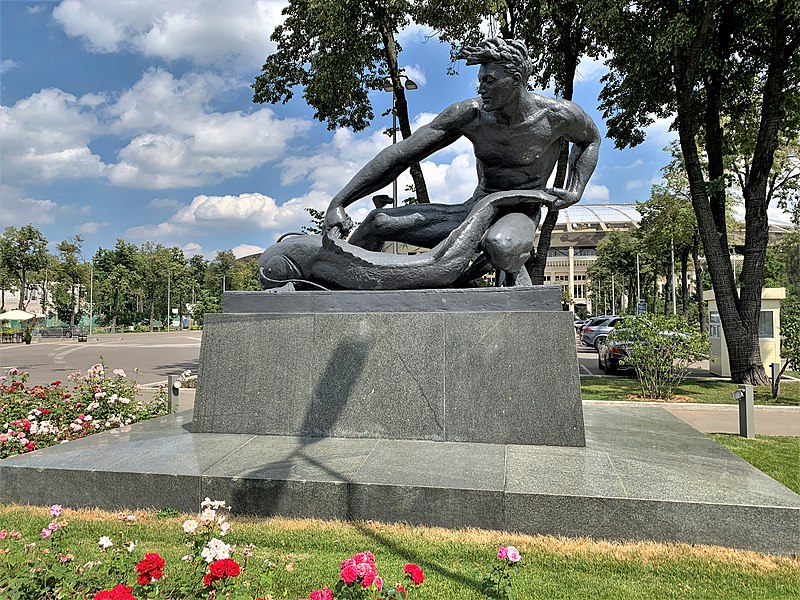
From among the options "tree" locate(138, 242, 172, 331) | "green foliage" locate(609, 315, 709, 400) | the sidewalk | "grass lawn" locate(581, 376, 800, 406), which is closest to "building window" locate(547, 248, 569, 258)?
"tree" locate(138, 242, 172, 331)

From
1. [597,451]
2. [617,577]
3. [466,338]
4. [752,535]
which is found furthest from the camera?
[466,338]

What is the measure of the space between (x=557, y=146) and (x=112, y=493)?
14.5ft

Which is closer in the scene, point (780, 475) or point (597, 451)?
point (597, 451)

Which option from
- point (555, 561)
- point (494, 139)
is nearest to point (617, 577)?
point (555, 561)

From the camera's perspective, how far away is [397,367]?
446 centimetres

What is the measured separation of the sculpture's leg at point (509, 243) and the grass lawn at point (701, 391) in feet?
19.4

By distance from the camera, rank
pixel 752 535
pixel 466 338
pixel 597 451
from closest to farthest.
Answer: pixel 752 535, pixel 597 451, pixel 466 338

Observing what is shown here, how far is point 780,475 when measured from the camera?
5.45m

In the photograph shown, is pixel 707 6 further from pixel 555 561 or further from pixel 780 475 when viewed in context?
pixel 555 561

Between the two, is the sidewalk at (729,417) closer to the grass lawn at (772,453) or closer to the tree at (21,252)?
the grass lawn at (772,453)

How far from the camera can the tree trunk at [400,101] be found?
1443 cm

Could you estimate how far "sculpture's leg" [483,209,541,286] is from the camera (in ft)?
15.6

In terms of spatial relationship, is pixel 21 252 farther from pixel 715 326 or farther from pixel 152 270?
pixel 715 326

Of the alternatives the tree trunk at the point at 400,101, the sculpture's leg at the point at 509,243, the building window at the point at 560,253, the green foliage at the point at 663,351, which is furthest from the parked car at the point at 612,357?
the building window at the point at 560,253
